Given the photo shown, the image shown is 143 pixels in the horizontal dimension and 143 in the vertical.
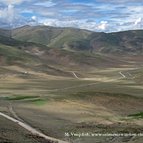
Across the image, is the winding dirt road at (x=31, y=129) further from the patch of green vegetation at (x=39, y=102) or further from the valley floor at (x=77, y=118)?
the patch of green vegetation at (x=39, y=102)

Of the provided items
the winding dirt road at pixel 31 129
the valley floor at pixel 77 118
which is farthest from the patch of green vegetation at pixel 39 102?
the winding dirt road at pixel 31 129

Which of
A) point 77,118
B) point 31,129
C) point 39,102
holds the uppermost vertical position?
point 31,129

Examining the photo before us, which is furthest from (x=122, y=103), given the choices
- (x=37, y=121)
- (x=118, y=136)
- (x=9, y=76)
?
(x=9, y=76)

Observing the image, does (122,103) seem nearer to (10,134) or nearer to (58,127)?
(58,127)

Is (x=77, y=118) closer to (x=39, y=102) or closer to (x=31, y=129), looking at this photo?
(x=31, y=129)

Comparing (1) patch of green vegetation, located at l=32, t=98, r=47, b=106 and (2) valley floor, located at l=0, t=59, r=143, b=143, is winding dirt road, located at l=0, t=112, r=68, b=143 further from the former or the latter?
(1) patch of green vegetation, located at l=32, t=98, r=47, b=106

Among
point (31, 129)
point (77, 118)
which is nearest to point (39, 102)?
point (77, 118)

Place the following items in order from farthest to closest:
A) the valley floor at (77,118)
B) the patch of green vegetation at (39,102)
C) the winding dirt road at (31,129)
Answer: the patch of green vegetation at (39,102)
the valley floor at (77,118)
the winding dirt road at (31,129)

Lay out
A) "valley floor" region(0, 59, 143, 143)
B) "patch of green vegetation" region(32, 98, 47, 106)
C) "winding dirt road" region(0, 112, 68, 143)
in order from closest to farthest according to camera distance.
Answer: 1. "winding dirt road" region(0, 112, 68, 143)
2. "valley floor" region(0, 59, 143, 143)
3. "patch of green vegetation" region(32, 98, 47, 106)

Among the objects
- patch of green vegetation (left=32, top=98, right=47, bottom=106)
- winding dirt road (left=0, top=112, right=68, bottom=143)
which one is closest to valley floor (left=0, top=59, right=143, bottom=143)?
patch of green vegetation (left=32, top=98, right=47, bottom=106)

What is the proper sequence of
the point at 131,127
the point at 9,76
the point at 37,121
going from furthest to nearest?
1. the point at 9,76
2. the point at 37,121
3. the point at 131,127

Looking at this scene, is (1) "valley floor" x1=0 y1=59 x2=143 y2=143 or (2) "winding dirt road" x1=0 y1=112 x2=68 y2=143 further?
(1) "valley floor" x1=0 y1=59 x2=143 y2=143
